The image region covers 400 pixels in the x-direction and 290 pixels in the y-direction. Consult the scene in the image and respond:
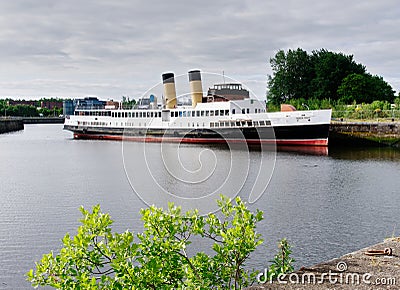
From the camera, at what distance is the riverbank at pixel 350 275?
5.77 metres

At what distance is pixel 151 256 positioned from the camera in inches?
218

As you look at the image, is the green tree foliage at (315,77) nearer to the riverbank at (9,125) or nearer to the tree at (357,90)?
the tree at (357,90)

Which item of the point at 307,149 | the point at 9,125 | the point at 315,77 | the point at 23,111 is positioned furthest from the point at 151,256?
the point at 23,111

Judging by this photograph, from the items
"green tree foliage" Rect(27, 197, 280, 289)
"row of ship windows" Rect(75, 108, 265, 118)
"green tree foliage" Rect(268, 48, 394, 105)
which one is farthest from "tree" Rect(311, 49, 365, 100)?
"green tree foliage" Rect(27, 197, 280, 289)

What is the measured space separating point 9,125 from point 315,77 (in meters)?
52.3

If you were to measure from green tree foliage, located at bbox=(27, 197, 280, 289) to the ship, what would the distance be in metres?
29.0

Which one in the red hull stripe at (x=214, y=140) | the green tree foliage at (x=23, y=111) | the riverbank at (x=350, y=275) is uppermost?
the green tree foliage at (x=23, y=111)

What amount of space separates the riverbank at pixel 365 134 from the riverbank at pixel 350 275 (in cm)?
3715

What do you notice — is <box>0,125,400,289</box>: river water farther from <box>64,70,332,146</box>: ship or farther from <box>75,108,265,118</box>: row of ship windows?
<box>75,108,265,118</box>: row of ship windows

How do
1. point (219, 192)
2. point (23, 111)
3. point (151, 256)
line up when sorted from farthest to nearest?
point (23, 111) → point (219, 192) → point (151, 256)

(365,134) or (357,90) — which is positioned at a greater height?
(357,90)

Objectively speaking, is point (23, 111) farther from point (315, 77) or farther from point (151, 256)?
point (151, 256)

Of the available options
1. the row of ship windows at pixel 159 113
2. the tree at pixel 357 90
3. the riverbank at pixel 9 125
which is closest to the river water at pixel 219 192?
the row of ship windows at pixel 159 113

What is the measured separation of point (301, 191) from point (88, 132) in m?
43.5
